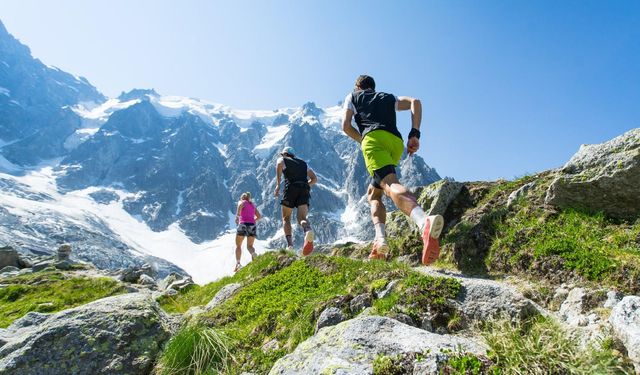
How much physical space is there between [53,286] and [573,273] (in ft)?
60.3

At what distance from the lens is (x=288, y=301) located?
21.8 feet

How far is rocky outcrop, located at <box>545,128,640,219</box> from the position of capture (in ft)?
21.0

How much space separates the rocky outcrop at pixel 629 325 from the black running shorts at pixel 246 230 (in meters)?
14.6

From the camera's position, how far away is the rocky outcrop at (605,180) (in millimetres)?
6392

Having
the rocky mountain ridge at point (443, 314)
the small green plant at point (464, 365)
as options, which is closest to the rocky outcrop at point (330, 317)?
the rocky mountain ridge at point (443, 314)

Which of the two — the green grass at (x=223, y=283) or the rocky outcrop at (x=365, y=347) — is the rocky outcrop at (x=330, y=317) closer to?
the rocky outcrop at (x=365, y=347)

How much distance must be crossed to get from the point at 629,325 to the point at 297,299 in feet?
14.3

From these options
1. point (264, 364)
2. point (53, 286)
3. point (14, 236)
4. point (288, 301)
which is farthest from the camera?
point (14, 236)

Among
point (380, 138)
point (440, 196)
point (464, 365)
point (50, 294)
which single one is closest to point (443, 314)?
point (464, 365)

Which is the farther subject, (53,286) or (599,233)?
(53,286)

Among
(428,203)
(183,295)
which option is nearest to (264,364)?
(428,203)

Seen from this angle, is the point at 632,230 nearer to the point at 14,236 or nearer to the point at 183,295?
the point at 183,295

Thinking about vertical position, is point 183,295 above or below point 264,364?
below

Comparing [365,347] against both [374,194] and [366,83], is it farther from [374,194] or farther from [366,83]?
[366,83]
